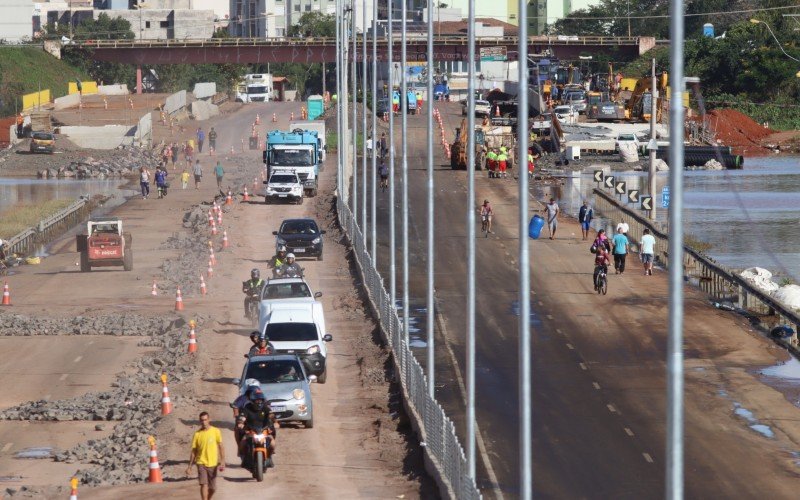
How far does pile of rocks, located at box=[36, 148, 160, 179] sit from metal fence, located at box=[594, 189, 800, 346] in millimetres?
46309

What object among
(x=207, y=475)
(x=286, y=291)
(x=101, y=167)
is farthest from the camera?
(x=101, y=167)

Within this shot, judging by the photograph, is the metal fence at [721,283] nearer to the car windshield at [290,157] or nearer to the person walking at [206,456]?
the person walking at [206,456]

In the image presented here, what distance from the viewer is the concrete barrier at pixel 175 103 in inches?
4931

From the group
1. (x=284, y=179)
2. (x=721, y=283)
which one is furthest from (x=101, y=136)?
(x=721, y=283)

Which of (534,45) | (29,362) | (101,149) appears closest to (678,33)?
(29,362)

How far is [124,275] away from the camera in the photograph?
52.1 metres

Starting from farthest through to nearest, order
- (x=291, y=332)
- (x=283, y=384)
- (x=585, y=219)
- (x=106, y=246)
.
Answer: (x=585, y=219), (x=106, y=246), (x=291, y=332), (x=283, y=384)

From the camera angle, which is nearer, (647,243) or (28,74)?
(647,243)

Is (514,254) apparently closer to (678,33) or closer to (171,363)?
(171,363)

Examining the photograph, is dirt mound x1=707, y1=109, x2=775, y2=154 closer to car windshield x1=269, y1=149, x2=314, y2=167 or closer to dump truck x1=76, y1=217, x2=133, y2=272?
car windshield x1=269, y1=149, x2=314, y2=167

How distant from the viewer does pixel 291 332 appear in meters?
32.2

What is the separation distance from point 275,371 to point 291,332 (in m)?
4.71

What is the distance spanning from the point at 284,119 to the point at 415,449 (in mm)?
100265

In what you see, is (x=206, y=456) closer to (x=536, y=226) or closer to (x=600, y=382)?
(x=600, y=382)
